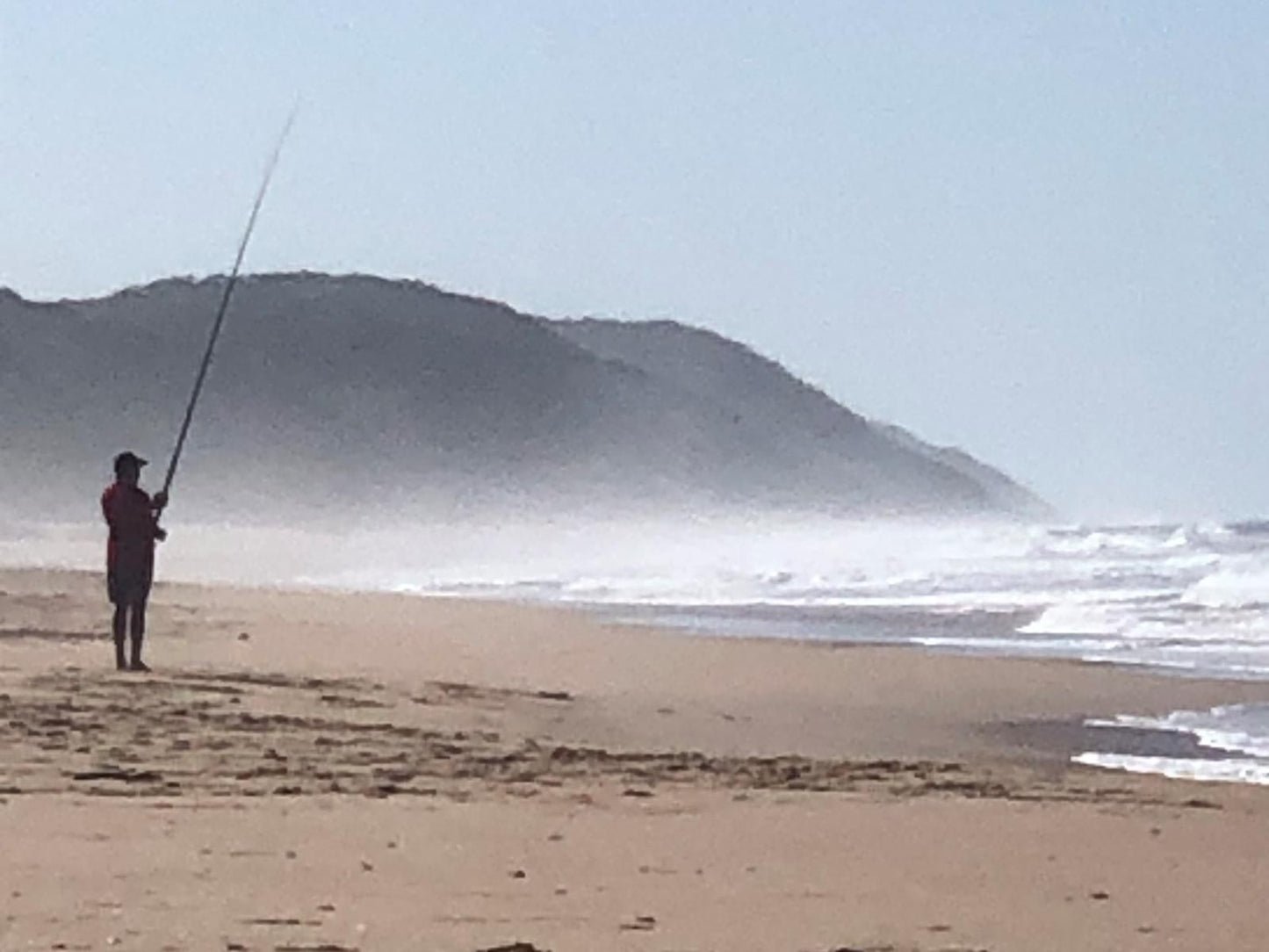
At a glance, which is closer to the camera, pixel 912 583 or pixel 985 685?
pixel 985 685

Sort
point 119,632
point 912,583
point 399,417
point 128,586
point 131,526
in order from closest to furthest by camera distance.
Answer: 1. point 119,632
2. point 128,586
3. point 131,526
4. point 912,583
5. point 399,417

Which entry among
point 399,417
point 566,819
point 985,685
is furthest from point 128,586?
point 399,417

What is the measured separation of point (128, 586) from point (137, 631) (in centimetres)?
28

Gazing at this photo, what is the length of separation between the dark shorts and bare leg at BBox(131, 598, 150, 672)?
30mm

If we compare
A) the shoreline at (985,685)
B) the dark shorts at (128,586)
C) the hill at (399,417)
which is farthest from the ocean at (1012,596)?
the hill at (399,417)

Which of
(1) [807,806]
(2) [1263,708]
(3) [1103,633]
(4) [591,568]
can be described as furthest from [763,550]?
(1) [807,806]

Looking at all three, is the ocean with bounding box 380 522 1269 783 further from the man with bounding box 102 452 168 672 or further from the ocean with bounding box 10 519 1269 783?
the man with bounding box 102 452 168 672

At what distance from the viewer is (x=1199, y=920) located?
243 inches

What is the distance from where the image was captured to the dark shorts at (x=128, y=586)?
1252 cm

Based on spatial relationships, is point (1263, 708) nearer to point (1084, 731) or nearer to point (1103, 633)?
point (1084, 731)

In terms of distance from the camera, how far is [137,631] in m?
12.4

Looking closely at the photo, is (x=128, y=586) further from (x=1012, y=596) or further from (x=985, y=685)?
(x=1012, y=596)

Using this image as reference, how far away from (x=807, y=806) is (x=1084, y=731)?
5117 mm


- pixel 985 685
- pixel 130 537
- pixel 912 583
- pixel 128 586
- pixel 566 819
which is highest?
pixel 912 583
